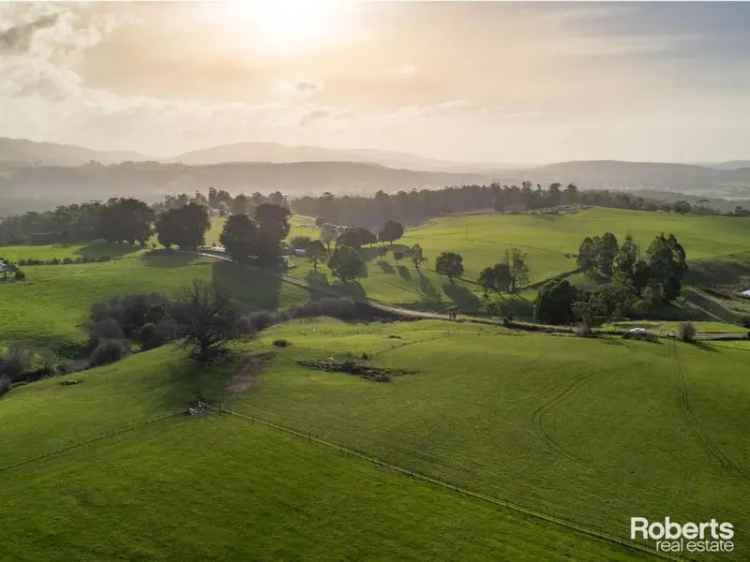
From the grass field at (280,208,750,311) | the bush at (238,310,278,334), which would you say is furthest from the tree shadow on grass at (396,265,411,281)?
the bush at (238,310,278,334)

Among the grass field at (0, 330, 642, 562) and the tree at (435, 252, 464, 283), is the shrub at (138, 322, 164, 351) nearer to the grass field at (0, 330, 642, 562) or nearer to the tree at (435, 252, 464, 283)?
the grass field at (0, 330, 642, 562)

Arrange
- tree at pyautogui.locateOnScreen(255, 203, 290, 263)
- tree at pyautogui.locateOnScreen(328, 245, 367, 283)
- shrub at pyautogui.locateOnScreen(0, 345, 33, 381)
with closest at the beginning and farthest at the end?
shrub at pyautogui.locateOnScreen(0, 345, 33, 381)
tree at pyautogui.locateOnScreen(328, 245, 367, 283)
tree at pyautogui.locateOnScreen(255, 203, 290, 263)

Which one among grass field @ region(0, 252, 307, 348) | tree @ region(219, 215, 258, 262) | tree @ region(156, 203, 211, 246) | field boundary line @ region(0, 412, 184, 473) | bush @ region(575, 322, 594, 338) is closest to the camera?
field boundary line @ region(0, 412, 184, 473)

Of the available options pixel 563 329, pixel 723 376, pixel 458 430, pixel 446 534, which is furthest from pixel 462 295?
pixel 446 534

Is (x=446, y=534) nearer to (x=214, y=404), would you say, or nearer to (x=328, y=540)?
(x=328, y=540)

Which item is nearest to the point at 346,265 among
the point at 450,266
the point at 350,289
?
the point at 350,289

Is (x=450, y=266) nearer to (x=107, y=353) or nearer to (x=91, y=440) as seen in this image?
(x=107, y=353)

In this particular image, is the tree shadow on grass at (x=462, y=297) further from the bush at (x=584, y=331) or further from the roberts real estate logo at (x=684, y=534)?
the roberts real estate logo at (x=684, y=534)

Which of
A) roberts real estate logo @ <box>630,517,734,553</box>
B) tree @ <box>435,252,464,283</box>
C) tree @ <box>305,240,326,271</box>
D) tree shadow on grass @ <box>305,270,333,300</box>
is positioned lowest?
roberts real estate logo @ <box>630,517,734,553</box>
